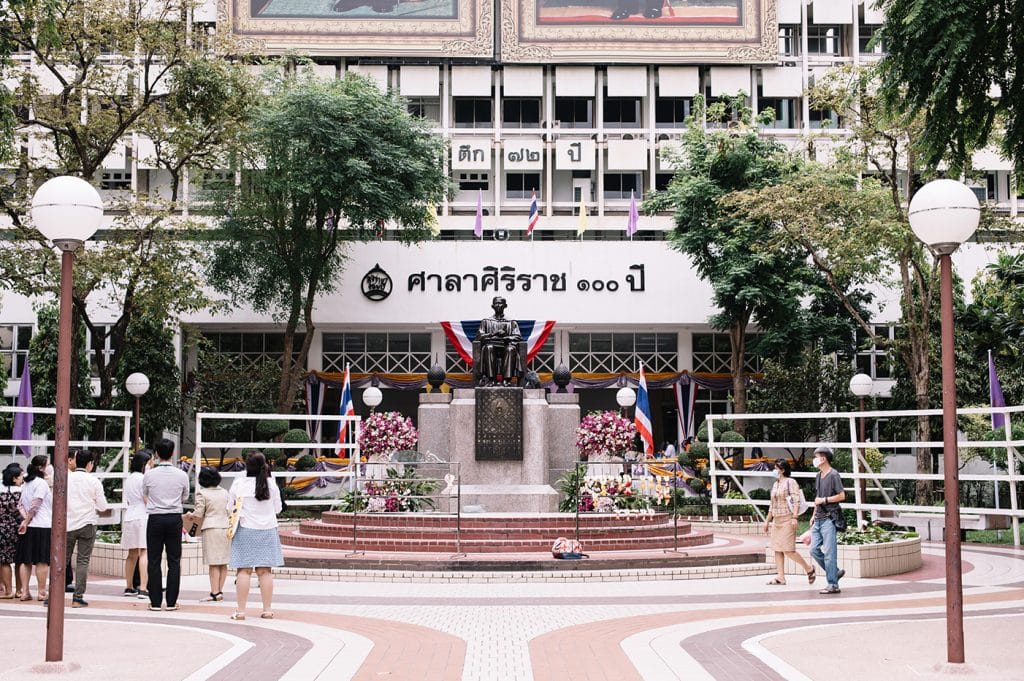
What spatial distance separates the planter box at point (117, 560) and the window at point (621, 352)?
27155mm

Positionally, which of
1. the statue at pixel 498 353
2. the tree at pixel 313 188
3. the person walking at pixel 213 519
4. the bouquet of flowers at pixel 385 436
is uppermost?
the tree at pixel 313 188

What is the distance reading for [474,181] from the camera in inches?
1895

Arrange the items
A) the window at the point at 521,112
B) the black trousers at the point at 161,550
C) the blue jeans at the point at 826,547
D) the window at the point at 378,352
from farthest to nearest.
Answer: the window at the point at 521,112, the window at the point at 378,352, the blue jeans at the point at 826,547, the black trousers at the point at 161,550

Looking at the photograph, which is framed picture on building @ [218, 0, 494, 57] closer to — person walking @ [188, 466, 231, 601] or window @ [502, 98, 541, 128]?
window @ [502, 98, 541, 128]

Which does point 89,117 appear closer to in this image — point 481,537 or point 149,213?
point 149,213

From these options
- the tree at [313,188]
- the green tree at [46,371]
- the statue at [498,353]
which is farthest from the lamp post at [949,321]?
the green tree at [46,371]

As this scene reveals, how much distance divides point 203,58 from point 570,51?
20.6 meters

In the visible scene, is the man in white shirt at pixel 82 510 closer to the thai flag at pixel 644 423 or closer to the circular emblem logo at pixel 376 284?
the thai flag at pixel 644 423

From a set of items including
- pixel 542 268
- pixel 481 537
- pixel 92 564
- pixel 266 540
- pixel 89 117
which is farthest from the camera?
pixel 542 268

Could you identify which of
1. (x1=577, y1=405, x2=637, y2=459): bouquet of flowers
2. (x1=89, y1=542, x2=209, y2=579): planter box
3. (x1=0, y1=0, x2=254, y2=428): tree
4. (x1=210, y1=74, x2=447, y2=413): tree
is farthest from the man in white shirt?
(x1=210, y1=74, x2=447, y2=413): tree

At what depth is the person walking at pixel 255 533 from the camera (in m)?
11.5

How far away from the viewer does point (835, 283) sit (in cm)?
3341

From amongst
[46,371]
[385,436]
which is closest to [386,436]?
[385,436]

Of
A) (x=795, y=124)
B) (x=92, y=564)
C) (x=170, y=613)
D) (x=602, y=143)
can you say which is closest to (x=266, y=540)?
(x=170, y=613)
